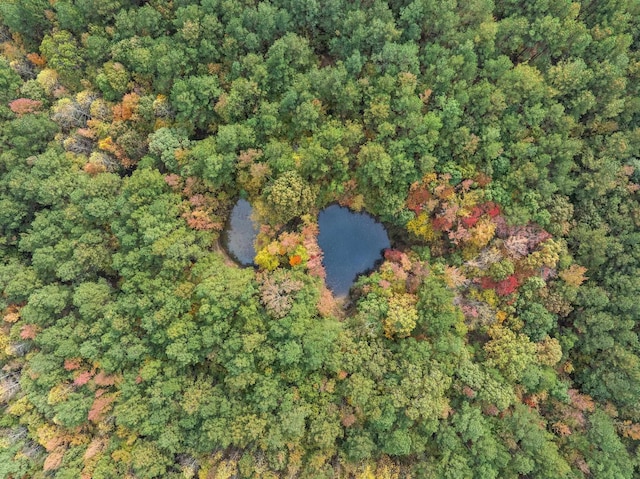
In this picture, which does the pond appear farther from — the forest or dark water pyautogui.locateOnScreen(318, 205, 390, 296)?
the forest

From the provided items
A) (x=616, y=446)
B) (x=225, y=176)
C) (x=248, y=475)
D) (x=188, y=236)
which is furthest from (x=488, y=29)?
(x=248, y=475)

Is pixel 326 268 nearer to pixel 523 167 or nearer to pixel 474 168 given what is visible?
pixel 474 168

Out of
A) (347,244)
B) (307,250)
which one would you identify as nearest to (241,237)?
(307,250)

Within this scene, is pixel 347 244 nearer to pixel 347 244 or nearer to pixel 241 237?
pixel 347 244

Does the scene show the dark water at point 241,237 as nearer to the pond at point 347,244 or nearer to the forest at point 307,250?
the forest at point 307,250

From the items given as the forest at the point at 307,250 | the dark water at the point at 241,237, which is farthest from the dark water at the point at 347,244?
the dark water at the point at 241,237
